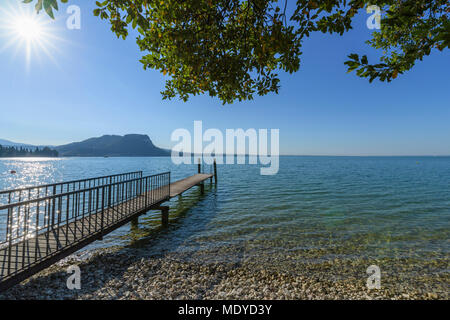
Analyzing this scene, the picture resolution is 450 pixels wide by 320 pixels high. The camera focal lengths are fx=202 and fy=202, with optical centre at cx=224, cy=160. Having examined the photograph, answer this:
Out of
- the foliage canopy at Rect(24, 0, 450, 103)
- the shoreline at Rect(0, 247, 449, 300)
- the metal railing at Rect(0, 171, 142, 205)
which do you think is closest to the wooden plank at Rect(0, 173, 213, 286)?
the shoreline at Rect(0, 247, 449, 300)

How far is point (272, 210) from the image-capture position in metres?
13.7

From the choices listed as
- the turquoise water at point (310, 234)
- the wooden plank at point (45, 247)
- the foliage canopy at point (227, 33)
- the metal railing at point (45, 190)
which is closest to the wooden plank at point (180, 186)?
the turquoise water at point (310, 234)

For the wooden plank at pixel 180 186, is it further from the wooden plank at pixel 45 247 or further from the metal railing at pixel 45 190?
the wooden plank at pixel 45 247

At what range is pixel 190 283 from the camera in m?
5.52

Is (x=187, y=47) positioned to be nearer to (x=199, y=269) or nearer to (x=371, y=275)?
(x=199, y=269)

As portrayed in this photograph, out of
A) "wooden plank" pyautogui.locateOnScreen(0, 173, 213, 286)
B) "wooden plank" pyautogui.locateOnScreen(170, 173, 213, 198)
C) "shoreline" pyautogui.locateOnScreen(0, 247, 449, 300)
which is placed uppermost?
"wooden plank" pyautogui.locateOnScreen(0, 173, 213, 286)

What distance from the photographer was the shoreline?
4949mm

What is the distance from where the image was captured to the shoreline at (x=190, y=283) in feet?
16.2

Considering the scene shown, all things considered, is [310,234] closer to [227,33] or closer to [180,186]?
[227,33]

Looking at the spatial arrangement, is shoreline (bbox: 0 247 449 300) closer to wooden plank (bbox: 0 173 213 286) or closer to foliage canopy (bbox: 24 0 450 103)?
wooden plank (bbox: 0 173 213 286)

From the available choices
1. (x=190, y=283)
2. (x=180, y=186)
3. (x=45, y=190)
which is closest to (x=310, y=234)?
(x=190, y=283)

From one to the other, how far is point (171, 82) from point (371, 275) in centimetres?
869

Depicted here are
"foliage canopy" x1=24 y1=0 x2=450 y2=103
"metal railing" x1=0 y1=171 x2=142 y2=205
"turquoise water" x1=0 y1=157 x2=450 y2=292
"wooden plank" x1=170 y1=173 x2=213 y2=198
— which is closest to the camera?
"foliage canopy" x1=24 y1=0 x2=450 y2=103
